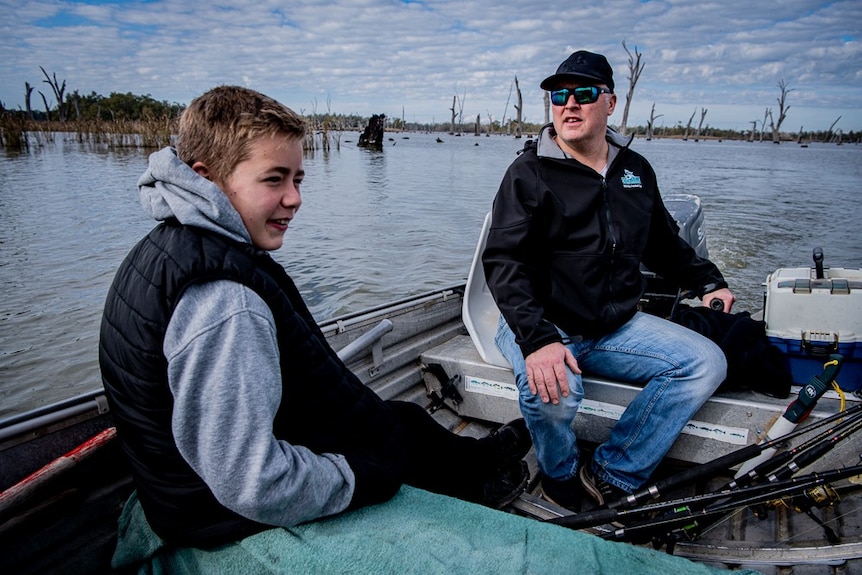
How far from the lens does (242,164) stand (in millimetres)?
1256

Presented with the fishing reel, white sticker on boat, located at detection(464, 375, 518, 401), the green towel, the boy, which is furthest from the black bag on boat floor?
the boy

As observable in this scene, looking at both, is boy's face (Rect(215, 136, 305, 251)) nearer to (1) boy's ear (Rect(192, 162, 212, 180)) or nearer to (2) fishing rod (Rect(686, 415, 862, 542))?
(1) boy's ear (Rect(192, 162, 212, 180))

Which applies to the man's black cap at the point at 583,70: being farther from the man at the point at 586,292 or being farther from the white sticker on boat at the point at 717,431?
the white sticker on boat at the point at 717,431

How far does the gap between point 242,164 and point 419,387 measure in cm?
223

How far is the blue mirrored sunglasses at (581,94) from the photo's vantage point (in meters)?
2.34

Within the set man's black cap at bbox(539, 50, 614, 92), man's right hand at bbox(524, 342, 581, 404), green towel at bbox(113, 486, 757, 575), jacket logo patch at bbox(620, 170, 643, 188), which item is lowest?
green towel at bbox(113, 486, 757, 575)

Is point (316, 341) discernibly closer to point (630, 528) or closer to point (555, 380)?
point (555, 380)

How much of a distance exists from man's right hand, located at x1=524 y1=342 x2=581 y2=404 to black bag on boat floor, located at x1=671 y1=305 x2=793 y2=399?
856 millimetres

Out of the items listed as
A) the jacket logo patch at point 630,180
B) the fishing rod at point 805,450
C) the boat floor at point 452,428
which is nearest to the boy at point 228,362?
the boat floor at point 452,428

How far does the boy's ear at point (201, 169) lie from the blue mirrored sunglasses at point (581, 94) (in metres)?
1.66

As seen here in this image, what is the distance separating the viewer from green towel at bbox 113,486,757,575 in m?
1.24

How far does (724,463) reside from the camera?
2045 millimetres

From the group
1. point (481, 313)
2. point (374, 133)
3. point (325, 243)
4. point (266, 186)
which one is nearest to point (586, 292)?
point (481, 313)

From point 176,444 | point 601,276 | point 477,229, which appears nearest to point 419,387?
point 601,276
